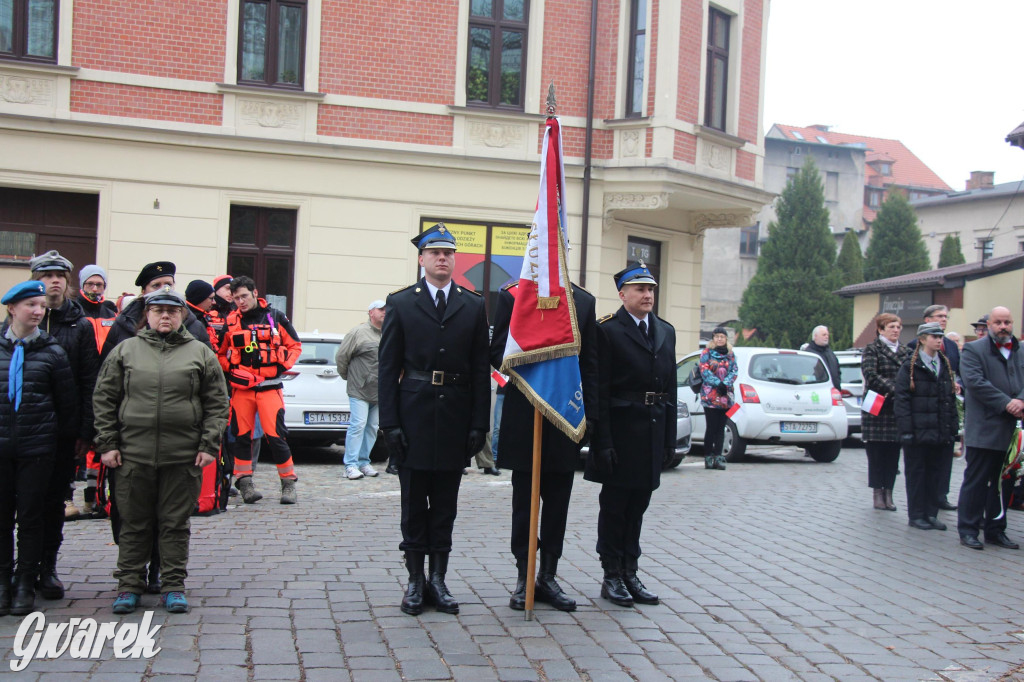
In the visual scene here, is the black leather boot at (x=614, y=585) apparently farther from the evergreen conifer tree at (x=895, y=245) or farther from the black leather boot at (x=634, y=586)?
the evergreen conifer tree at (x=895, y=245)

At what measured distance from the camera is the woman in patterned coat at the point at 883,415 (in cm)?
1017

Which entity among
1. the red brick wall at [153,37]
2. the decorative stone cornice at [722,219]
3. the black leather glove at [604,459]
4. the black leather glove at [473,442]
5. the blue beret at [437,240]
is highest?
the red brick wall at [153,37]

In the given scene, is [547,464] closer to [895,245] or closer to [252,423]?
[252,423]

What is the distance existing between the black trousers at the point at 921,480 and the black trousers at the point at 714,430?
4.22 m

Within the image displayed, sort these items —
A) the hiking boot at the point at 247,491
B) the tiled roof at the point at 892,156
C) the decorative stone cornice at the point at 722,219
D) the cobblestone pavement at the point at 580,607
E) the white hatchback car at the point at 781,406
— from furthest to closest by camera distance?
the tiled roof at the point at 892,156 < the decorative stone cornice at the point at 722,219 < the white hatchback car at the point at 781,406 < the hiking boot at the point at 247,491 < the cobblestone pavement at the point at 580,607

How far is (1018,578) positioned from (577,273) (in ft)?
38.7

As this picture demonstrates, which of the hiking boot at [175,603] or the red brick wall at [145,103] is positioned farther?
the red brick wall at [145,103]

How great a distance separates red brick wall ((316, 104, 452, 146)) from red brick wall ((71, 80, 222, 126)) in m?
1.78

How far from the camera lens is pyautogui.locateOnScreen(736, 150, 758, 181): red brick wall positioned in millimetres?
19656

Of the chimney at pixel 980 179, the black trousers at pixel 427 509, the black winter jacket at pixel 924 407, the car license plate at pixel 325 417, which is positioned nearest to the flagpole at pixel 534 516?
the black trousers at pixel 427 509

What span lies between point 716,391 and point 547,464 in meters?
8.28

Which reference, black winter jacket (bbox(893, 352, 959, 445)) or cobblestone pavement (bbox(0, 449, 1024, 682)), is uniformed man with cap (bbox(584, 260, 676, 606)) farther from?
black winter jacket (bbox(893, 352, 959, 445))

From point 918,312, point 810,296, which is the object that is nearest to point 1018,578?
point 918,312

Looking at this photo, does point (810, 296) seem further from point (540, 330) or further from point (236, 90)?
point (540, 330)
